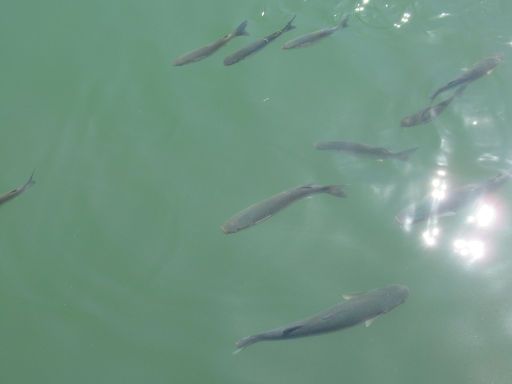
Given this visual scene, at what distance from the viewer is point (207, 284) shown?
16.8 ft

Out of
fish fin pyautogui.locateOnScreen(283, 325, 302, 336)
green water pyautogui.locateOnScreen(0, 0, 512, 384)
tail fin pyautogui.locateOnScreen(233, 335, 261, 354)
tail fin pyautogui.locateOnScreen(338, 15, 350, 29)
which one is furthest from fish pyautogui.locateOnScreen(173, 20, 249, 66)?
fish fin pyautogui.locateOnScreen(283, 325, 302, 336)

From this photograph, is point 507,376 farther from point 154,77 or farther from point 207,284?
point 154,77

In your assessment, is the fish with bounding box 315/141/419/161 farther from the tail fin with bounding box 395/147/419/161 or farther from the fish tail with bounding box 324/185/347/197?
the fish tail with bounding box 324/185/347/197

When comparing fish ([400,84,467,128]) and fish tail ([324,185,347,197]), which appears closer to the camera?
fish tail ([324,185,347,197])

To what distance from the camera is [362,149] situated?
5285mm

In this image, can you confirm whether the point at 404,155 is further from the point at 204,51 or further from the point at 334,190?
the point at 204,51

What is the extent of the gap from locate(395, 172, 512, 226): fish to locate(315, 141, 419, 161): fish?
506 mm

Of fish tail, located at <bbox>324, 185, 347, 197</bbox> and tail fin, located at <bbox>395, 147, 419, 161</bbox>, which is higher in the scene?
fish tail, located at <bbox>324, 185, 347, 197</bbox>

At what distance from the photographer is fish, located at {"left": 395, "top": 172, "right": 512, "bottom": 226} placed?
4883 mm

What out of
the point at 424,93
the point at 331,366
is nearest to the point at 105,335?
the point at 331,366

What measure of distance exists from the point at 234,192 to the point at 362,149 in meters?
1.18

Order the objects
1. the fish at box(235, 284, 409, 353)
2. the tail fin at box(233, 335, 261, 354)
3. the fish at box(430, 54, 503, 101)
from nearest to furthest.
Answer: the fish at box(235, 284, 409, 353), the tail fin at box(233, 335, 261, 354), the fish at box(430, 54, 503, 101)

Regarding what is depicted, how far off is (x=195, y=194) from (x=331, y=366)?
1897 millimetres

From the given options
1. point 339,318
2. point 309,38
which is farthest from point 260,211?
point 309,38
